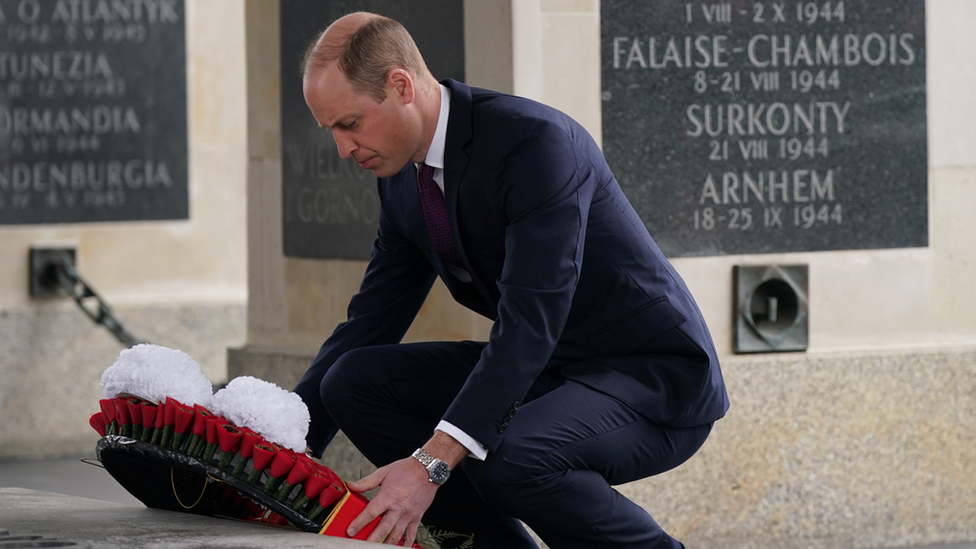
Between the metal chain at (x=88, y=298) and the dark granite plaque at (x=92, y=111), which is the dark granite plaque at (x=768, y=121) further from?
the dark granite plaque at (x=92, y=111)

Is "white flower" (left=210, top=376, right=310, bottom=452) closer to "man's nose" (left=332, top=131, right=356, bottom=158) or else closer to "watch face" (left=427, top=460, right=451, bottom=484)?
"watch face" (left=427, top=460, right=451, bottom=484)

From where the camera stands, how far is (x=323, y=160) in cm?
541

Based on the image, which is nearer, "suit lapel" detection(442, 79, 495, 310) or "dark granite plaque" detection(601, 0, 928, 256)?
"suit lapel" detection(442, 79, 495, 310)

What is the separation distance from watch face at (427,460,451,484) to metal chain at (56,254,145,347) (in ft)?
14.5

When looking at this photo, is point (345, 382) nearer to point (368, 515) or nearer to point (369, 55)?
point (368, 515)

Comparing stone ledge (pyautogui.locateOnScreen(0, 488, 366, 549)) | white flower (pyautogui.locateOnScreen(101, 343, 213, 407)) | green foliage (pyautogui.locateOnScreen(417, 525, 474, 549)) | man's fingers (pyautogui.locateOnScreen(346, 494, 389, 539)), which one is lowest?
green foliage (pyautogui.locateOnScreen(417, 525, 474, 549))

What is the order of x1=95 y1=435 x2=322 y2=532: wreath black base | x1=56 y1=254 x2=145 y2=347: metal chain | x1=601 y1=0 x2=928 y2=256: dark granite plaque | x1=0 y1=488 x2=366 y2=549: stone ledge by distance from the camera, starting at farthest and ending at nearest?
x1=56 y1=254 x2=145 y2=347: metal chain, x1=601 y1=0 x2=928 y2=256: dark granite plaque, x1=95 y1=435 x2=322 y2=532: wreath black base, x1=0 y1=488 x2=366 y2=549: stone ledge

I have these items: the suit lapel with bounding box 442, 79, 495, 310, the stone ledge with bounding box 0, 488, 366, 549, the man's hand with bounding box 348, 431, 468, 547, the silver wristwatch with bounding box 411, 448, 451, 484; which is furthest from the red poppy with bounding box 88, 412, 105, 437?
the suit lapel with bounding box 442, 79, 495, 310

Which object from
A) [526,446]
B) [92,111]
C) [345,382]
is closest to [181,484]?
[345,382]

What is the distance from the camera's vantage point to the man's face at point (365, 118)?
10.7ft

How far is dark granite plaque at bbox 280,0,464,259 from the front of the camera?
505 centimetres

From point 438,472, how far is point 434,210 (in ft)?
2.34

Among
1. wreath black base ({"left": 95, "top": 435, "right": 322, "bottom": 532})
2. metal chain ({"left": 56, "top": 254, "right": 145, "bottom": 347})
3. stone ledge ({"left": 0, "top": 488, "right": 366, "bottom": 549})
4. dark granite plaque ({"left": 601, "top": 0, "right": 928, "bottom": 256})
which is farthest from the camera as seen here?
metal chain ({"left": 56, "top": 254, "right": 145, "bottom": 347})

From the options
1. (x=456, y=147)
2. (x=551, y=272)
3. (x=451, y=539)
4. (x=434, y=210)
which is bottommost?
(x=451, y=539)
